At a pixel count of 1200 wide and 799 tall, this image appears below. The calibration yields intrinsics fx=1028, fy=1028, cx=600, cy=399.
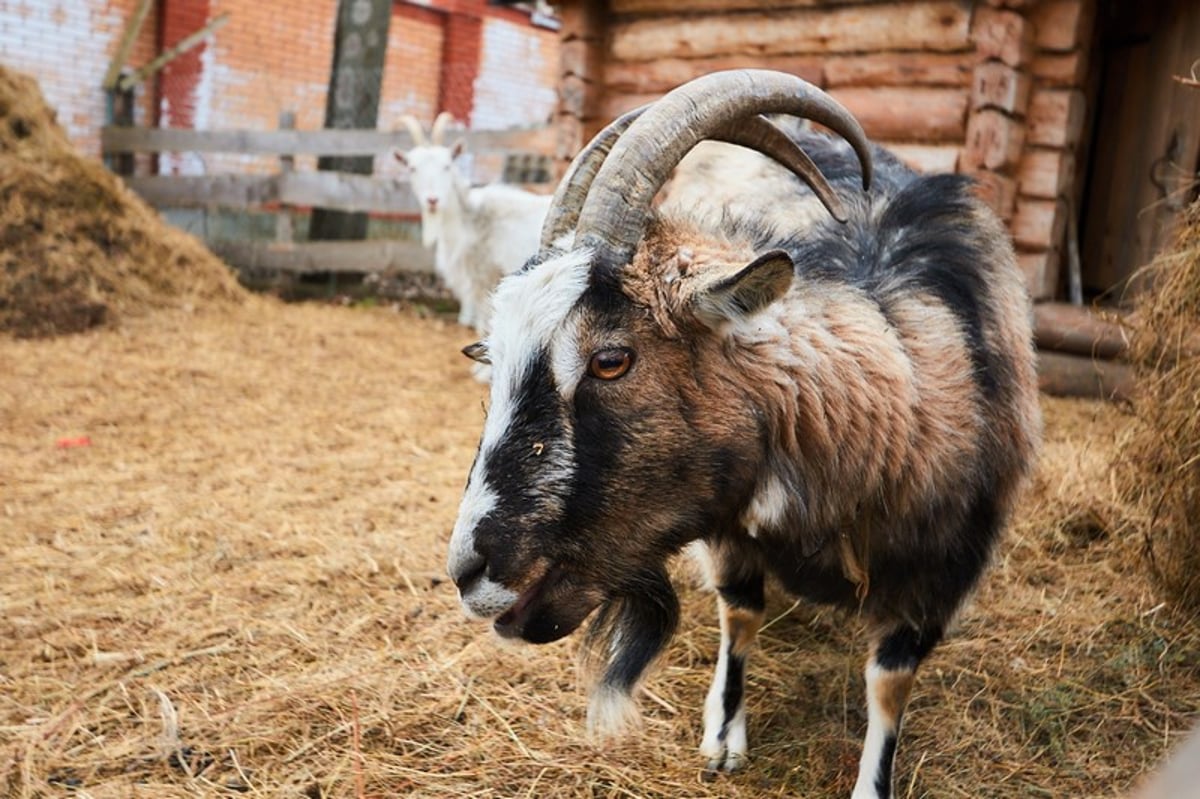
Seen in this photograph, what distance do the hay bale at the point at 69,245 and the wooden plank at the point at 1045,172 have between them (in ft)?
23.3

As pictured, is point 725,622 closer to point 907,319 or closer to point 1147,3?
point 907,319

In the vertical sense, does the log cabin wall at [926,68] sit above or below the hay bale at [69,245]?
above

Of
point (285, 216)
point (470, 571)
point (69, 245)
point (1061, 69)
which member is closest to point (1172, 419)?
point (470, 571)

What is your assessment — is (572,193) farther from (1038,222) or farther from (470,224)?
(470,224)

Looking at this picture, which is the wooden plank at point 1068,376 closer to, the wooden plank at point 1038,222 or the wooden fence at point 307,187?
the wooden plank at point 1038,222

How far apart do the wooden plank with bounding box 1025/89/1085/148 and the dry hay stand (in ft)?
8.07

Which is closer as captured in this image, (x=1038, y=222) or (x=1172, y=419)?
(x=1172, y=419)

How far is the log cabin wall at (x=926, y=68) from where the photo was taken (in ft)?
21.7

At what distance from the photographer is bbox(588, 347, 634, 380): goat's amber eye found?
210 centimetres

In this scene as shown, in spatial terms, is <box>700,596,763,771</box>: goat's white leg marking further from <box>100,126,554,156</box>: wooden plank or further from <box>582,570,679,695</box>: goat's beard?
<box>100,126,554,156</box>: wooden plank

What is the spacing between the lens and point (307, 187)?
11297 mm

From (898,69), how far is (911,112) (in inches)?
12.6

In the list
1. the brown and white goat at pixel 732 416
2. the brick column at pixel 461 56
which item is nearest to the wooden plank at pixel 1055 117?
the brown and white goat at pixel 732 416

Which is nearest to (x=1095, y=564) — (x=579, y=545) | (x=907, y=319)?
(x=907, y=319)
